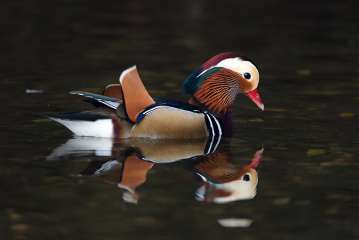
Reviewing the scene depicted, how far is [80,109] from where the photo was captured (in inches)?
442

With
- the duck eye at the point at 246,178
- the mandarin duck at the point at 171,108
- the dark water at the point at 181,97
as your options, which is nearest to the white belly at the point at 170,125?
the mandarin duck at the point at 171,108

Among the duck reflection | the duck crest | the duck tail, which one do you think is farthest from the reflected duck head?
the duck tail

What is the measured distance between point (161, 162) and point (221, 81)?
4.36ft

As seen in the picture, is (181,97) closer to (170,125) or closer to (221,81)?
(221,81)

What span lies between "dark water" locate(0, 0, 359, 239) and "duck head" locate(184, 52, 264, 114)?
382 millimetres

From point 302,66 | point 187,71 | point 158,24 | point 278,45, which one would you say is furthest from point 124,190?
point 158,24

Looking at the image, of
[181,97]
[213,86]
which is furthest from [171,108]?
[181,97]

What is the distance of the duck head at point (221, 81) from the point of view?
1026 cm

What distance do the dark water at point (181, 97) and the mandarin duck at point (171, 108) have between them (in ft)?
0.58

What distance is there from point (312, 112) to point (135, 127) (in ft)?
6.69

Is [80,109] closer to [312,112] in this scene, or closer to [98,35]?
[312,112]

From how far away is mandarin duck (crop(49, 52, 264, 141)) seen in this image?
983 cm

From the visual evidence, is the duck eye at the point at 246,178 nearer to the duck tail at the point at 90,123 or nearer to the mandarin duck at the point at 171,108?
the mandarin duck at the point at 171,108

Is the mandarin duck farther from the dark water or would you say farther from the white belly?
the dark water
